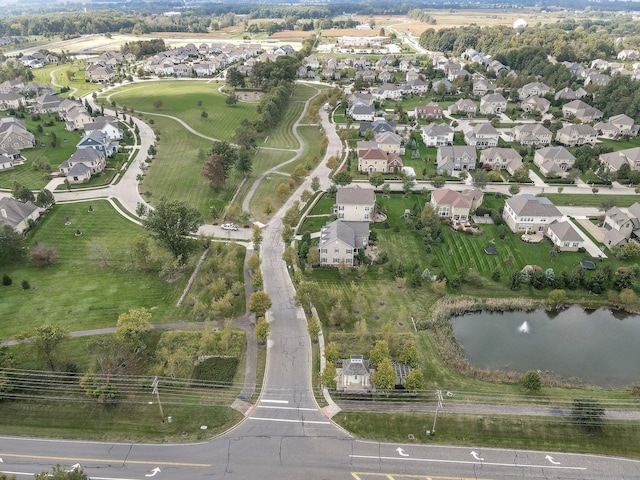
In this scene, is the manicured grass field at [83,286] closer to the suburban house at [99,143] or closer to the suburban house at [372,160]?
the suburban house at [99,143]

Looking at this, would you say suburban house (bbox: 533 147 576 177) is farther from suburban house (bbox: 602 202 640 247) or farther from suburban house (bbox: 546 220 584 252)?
suburban house (bbox: 546 220 584 252)

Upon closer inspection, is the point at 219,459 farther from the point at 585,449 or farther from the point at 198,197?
the point at 198,197

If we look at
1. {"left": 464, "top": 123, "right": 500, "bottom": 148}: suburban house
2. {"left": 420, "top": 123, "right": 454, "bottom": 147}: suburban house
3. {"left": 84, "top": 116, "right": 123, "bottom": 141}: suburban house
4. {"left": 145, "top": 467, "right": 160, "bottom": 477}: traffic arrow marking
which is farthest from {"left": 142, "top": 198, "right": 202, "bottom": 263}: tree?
{"left": 464, "top": 123, "right": 500, "bottom": 148}: suburban house

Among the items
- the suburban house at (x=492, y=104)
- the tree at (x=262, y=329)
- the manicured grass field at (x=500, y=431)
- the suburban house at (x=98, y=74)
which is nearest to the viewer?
the manicured grass field at (x=500, y=431)

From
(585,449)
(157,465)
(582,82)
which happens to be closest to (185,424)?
(157,465)

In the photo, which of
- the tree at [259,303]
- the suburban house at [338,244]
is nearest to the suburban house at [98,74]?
the suburban house at [338,244]

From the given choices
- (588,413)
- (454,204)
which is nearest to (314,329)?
(588,413)
